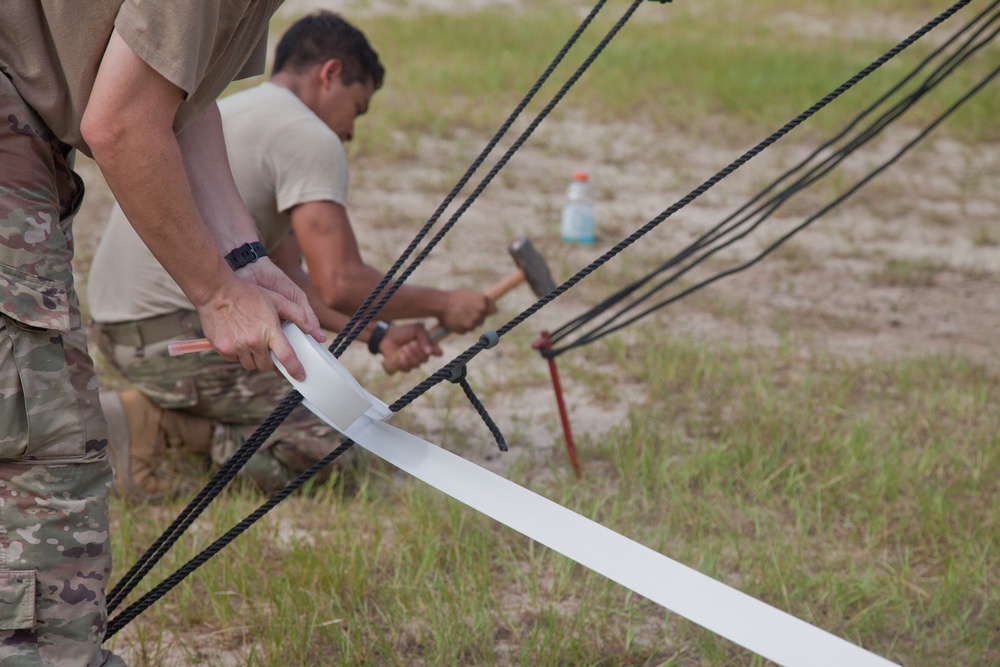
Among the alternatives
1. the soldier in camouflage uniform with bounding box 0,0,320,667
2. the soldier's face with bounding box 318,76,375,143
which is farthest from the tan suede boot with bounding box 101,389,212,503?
the soldier in camouflage uniform with bounding box 0,0,320,667

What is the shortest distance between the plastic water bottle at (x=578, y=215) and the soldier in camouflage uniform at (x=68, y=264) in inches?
162

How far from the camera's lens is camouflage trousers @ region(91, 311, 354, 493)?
128 inches

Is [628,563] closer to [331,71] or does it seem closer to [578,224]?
[331,71]

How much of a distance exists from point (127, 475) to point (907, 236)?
4622 mm

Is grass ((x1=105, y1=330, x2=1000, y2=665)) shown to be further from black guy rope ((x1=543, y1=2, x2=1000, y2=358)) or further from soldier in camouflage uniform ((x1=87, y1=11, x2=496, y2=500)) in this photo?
black guy rope ((x1=543, y1=2, x2=1000, y2=358))

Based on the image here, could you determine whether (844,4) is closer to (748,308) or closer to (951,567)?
(748,308)

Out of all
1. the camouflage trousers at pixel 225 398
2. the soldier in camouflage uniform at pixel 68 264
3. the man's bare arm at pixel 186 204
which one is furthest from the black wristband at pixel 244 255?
the camouflage trousers at pixel 225 398

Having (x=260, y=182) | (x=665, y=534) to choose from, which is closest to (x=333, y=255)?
(x=260, y=182)

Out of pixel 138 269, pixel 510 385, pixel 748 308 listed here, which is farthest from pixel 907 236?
pixel 138 269

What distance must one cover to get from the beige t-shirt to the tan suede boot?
0.27 metres

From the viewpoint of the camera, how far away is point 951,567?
9.41ft

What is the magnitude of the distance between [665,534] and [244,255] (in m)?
1.61

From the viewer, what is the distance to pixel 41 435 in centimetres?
162

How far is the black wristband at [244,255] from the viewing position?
6.02 ft
